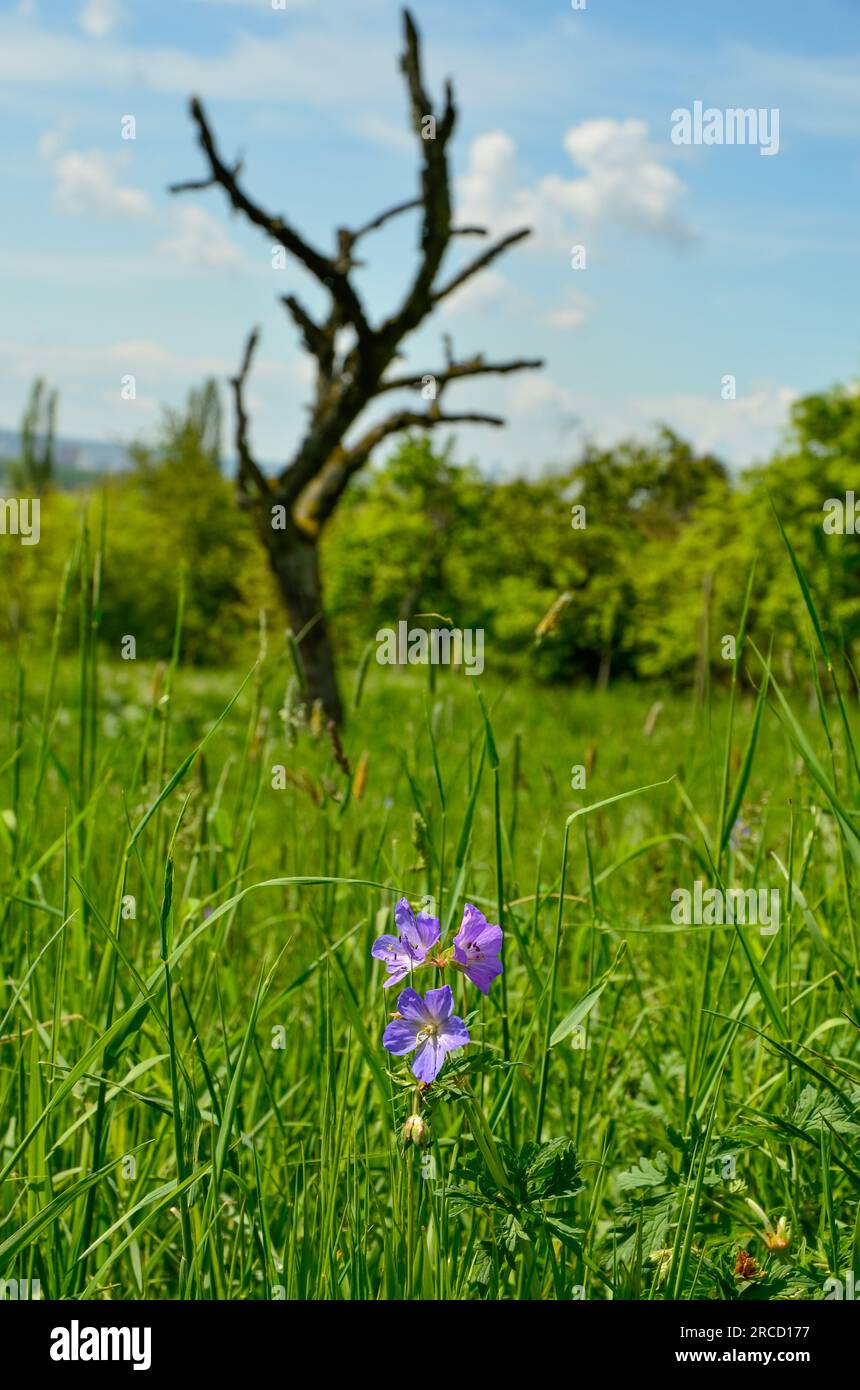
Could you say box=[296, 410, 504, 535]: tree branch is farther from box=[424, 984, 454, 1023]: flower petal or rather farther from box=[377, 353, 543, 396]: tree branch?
box=[424, 984, 454, 1023]: flower petal

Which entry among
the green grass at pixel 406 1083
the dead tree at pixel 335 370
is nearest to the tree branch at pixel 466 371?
the dead tree at pixel 335 370

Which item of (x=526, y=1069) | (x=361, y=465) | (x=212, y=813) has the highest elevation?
(x=361, y=465)

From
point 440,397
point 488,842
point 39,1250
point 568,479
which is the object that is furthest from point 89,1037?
point 568,479

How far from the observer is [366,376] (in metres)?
7.39

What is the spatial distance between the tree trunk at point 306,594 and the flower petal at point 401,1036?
624 cm

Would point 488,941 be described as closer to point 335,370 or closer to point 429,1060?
point 429,1060

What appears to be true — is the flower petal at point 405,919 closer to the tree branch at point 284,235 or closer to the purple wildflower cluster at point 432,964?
the purple wildflower cluster at point 432,964

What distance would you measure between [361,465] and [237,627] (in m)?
27.3

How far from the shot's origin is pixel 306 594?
7512mm

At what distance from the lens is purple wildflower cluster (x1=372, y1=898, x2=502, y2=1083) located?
100 centimetres

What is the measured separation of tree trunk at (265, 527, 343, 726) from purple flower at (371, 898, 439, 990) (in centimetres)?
619

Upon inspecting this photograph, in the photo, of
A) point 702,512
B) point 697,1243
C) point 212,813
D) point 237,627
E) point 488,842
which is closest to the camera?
point 697,1243

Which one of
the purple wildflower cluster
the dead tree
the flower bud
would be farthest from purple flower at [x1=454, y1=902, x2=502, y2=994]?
the dead tree
